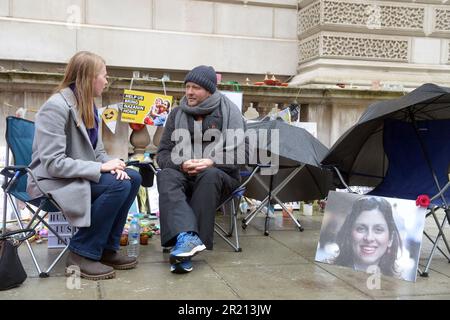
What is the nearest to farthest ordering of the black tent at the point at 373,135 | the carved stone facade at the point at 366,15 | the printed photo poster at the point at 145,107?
the black tent at the point at 373,135
the printed photo poster at the point at 145,107
the carved stone facade at the point at 366,15

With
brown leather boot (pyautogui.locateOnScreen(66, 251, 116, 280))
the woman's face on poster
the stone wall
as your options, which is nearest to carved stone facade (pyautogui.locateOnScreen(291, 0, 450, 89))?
the stone wall

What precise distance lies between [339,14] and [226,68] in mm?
2006

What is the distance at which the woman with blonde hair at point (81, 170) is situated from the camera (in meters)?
3.32

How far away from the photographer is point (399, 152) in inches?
178

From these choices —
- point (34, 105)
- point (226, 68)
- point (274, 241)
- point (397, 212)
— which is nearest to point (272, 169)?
point (274, 241)

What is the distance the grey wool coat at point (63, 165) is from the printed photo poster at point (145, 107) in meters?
2.16

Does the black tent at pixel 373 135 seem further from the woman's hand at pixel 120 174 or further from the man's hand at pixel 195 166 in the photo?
the woman's hand at pixel 120 174

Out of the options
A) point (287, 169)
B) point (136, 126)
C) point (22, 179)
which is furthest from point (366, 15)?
point (22, 179)

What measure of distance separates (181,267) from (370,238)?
1.40 meters

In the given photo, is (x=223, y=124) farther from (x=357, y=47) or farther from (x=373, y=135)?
(x=357, y=47)

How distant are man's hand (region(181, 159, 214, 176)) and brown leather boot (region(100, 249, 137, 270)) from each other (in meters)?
0.82

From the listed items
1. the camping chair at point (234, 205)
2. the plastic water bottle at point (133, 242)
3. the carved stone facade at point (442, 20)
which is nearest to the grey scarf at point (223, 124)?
the camping chair at point (234, 205)

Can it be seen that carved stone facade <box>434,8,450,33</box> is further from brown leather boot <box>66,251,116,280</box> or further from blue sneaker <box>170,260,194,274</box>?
brown leather boot <box>66,251,116,280</box>

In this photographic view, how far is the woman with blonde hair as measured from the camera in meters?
3.32
